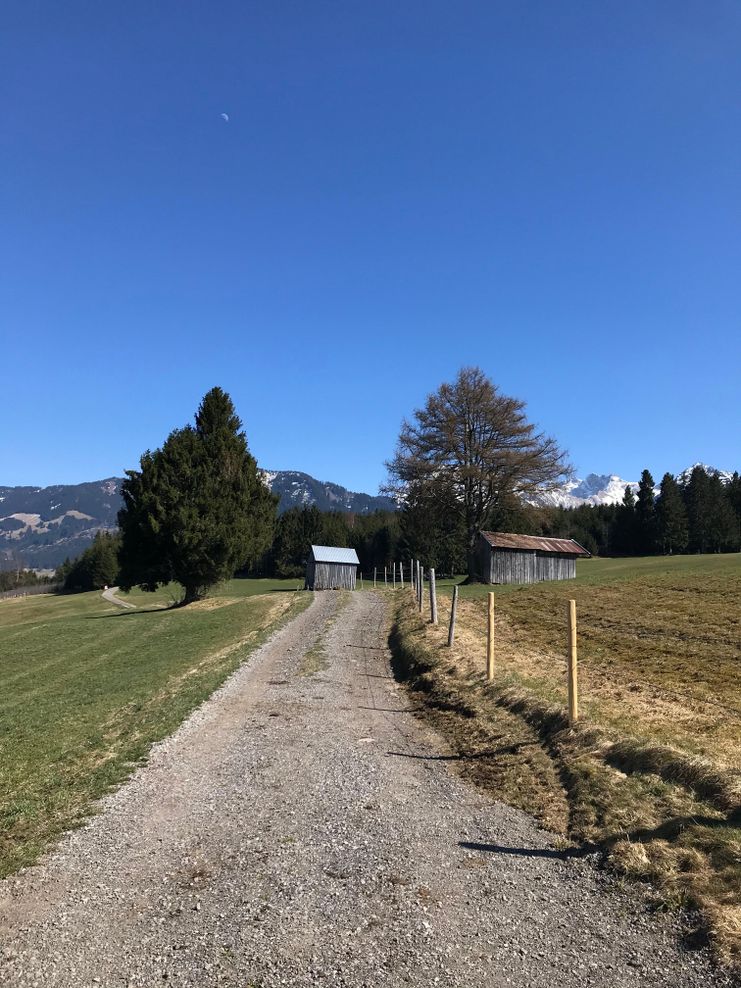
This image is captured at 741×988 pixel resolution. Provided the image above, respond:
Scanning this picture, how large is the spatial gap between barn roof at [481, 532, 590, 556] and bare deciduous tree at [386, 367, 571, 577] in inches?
124

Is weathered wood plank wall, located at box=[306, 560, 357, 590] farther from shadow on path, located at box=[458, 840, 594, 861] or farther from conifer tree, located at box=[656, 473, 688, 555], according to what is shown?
conifer tree, located at box=[656, 473, 688, 555]

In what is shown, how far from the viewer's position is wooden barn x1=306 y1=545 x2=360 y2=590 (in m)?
59.3

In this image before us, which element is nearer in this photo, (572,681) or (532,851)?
(532,851)

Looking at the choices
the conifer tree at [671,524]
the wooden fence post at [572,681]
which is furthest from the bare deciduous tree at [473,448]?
the conifer tree at [671,524]

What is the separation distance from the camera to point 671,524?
102750 mm

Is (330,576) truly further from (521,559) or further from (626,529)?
(626,529)

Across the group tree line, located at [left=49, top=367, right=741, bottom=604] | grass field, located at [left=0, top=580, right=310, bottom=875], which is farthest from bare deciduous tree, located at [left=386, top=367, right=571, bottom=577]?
grass field, located at [left=0, top=580, right=310, bottom=875]

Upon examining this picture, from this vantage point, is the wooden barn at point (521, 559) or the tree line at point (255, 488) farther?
the wooden barn at point (521, 559)

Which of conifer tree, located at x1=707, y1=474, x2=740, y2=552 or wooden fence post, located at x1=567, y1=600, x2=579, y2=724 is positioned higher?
conifer tree, located at x1=707, y1=474, x2=740, y2=552

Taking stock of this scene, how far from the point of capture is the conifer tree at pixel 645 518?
106250mm

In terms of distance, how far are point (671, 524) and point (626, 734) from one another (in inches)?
4084

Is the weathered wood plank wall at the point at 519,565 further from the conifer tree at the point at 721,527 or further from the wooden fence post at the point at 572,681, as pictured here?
the conifer tree at the point at 721,527

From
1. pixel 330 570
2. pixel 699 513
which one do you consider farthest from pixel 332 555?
pixel 699 513

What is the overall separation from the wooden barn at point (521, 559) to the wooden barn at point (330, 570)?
1496cm
